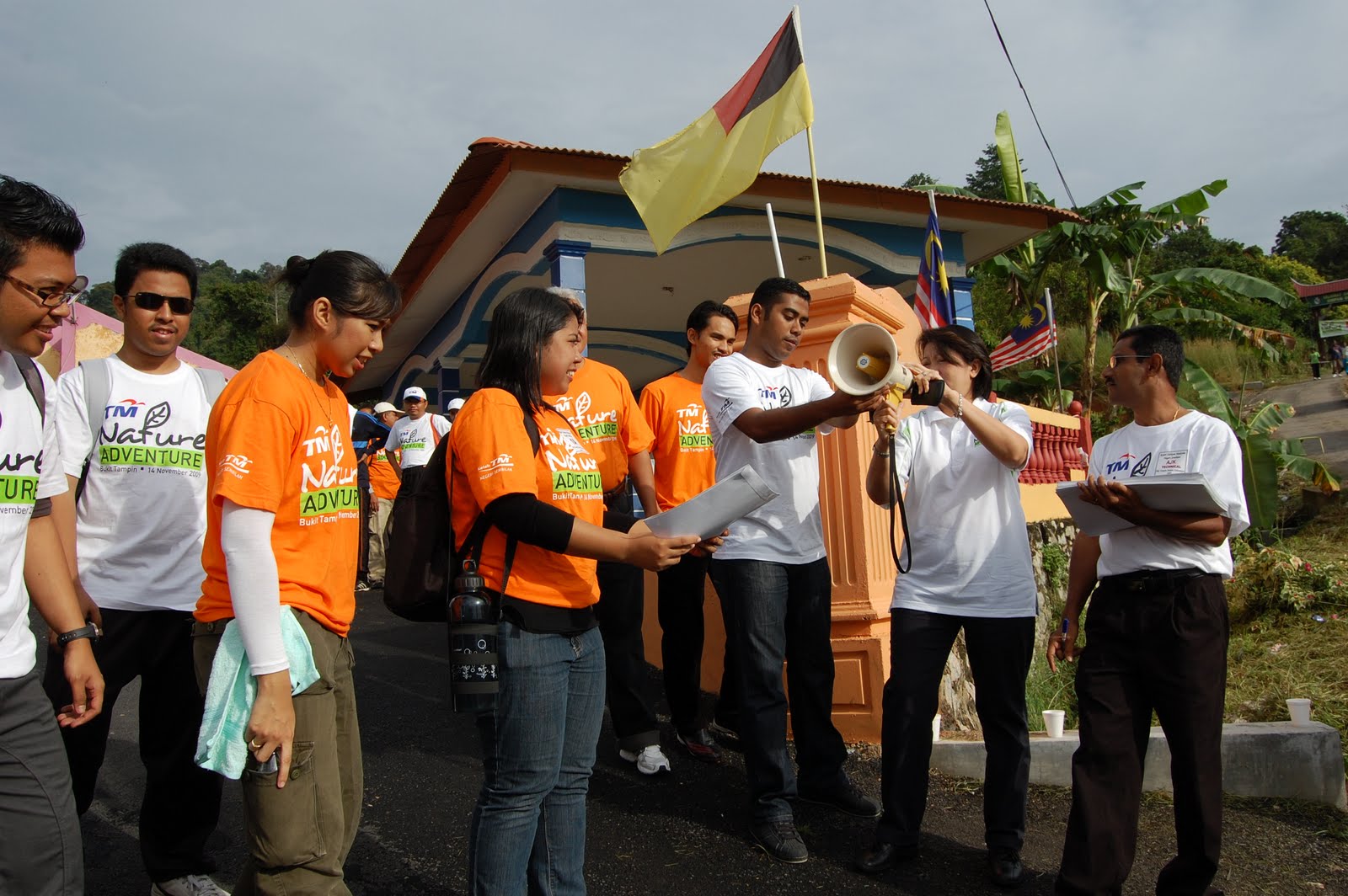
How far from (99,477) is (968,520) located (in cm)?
298

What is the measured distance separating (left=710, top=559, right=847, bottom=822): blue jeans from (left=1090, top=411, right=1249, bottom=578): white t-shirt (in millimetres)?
1085

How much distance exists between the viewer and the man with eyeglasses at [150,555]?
3033 mm

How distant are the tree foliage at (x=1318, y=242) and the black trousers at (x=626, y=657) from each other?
53.5 meters

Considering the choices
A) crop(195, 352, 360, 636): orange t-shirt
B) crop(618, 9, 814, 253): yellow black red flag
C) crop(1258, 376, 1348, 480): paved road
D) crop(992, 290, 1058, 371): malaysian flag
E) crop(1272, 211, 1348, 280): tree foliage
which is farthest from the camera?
crop(1272, 211, 1348, 280): tree foliage

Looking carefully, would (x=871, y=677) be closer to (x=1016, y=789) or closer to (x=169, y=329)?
(x=1016, y=789)

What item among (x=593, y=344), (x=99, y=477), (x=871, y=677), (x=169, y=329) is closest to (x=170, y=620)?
(x=99, y=477)

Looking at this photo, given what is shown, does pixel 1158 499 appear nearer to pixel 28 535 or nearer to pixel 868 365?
pixel 868 365

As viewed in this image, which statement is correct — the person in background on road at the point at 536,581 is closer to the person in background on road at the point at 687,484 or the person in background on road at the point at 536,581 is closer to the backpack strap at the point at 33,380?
the backpack strap at the point at 33,380

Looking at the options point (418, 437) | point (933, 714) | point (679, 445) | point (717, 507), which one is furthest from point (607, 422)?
point (418, 437)

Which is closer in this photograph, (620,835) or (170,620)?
(170,620)

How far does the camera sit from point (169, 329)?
3.18 meters

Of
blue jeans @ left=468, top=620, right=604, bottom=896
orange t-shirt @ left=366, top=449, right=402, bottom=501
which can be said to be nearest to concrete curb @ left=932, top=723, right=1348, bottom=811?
blue jeans @ left=468, top=620, right=604, bottom=896

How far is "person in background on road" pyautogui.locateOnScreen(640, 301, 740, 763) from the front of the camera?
4699 mm

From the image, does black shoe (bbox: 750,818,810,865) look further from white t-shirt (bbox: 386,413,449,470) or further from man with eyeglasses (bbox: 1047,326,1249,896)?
white t-shirt (bbox: 386,413,449,470)
